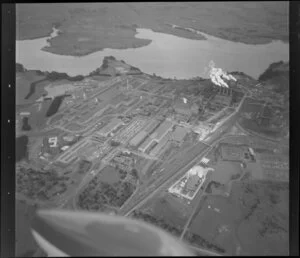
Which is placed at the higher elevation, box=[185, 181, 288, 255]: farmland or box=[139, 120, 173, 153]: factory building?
box=[139, 120, 173, 153]: factory building

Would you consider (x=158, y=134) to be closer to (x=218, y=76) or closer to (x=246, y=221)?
(x=218, y=76)

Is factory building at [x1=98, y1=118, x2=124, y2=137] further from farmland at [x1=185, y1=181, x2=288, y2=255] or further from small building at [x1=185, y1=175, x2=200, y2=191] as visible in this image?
farmland at [x1=185, y1=181, x2=288, y2=255]

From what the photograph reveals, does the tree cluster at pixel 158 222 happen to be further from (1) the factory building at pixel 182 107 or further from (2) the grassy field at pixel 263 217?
(1) the factory building at pixel 182 107

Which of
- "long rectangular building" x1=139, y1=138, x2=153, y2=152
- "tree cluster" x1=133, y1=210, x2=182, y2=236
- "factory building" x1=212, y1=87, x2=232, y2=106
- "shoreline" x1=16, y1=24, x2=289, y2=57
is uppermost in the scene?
"shoreline" x1=16, y1=24, x2=289, y2=57

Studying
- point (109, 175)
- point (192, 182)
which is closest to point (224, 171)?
point (192, 182)

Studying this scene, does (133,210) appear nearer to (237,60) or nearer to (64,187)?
(64,187)

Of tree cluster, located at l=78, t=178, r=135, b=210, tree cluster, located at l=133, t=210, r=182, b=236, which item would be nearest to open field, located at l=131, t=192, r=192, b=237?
tree cluster, located at l=133, t=210, r=182, b=236

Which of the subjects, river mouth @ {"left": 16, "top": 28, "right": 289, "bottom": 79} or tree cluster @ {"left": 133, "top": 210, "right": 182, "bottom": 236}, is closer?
tree cluster @ {"left": 133, "top": 210, "right": 182, "bottom": 236}
